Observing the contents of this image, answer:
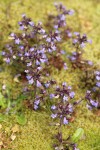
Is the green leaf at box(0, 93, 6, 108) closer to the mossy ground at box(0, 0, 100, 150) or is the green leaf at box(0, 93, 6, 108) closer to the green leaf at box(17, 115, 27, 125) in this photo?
the mossy ground at box(0, 0, 100, 150)

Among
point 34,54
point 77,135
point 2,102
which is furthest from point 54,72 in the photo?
point 77,135

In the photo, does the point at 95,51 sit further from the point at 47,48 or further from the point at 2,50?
the point at 2,50

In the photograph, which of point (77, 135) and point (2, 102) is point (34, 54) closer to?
point (2, 102)

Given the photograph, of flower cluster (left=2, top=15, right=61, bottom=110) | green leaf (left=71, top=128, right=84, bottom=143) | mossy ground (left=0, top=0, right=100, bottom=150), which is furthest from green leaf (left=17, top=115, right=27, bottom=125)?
green leaf (left=71, top=128, right=84, bottom=143)

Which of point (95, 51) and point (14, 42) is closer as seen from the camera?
point (14, 42)

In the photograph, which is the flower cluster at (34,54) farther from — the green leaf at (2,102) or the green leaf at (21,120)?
the green leaf at (2,102)

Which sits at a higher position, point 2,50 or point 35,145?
point 2,50

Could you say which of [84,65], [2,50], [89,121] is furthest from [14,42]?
[89,121]

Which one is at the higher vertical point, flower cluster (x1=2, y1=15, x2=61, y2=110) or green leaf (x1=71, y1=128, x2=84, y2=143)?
flower cluster (x1=2, y1=15, x2=61, y2=110)
